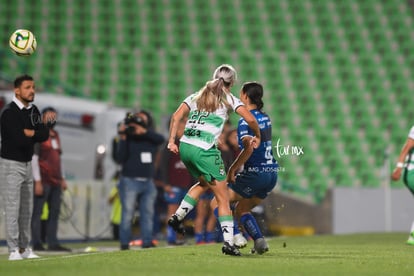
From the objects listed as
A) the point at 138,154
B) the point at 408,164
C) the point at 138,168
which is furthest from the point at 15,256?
the point at 408,164

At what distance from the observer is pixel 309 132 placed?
2314 centimetres

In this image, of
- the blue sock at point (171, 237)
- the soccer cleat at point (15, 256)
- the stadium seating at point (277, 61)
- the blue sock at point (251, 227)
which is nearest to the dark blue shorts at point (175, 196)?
the blue sock at point (171, 237)

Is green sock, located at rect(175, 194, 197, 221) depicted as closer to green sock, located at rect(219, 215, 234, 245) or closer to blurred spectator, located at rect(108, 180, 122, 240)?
green sock, located at rect(219, 215, 234, 245)

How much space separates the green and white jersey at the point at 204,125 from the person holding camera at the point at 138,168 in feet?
12.8

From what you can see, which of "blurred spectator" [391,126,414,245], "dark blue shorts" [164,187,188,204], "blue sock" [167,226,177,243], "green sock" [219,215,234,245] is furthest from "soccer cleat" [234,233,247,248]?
"dark blue shorts" [164,187,188,204]

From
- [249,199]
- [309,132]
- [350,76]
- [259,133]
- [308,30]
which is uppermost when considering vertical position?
[308,30]

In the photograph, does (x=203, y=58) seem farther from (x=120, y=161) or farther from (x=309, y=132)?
(x=120, y=161)

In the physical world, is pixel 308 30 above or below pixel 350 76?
above

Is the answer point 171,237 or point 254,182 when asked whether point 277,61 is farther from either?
point 254,182

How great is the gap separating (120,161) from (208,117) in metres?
4.17

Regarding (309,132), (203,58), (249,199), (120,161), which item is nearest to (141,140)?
(120,161)

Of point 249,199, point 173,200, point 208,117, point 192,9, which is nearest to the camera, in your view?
point 208,117

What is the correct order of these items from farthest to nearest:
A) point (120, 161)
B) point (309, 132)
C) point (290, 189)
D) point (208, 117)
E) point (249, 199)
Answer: point (309, 132), point (290, 189), point (120, 161), point (249, 199), point (208, 117)

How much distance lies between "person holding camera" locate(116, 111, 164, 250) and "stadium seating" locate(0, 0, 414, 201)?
8.45 metres
